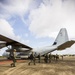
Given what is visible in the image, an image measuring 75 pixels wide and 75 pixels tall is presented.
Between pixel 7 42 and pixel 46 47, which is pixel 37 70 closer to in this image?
pixel 7 42

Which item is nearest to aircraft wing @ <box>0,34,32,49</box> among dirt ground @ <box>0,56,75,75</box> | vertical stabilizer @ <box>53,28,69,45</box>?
vertical stabilizer @ <box>53,28,69,45</box>

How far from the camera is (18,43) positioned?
32.9m

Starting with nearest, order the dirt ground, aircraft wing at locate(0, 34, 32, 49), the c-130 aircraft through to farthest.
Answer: the dirt ground < aircraft wing at locate(0, 34, 32, 49) < the c-130 aircraft

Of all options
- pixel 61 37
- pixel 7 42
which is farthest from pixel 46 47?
pixel 7 42

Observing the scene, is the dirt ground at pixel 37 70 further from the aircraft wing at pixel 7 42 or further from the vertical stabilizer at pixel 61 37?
the vertical stabilizer at pixel 61 37

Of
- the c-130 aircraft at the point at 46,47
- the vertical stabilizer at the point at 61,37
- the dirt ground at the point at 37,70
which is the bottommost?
the dirt ground at the point at 37,70

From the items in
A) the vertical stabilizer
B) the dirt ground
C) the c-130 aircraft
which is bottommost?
the dirt ground

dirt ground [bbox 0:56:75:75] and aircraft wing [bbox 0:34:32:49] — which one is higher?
aircraft wing [bbox 0:34:32:49]

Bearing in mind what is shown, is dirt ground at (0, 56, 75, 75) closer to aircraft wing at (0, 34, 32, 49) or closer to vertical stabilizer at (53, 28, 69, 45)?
aircraft wing at (0, 34, 32, 49)

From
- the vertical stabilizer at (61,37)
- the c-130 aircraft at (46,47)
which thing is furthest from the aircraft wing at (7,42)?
the vertical stabilizer at (61,37)

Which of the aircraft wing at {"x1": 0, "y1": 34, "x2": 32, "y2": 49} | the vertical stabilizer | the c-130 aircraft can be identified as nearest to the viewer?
the aircraft wing at {"x1": 0, "y1": 34, "x2": 32, "y2": 49}

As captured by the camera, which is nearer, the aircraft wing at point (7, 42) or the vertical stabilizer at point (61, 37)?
the aircraft wing at point (7, 42)

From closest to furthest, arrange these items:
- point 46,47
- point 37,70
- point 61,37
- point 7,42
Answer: point 37,70
point 7,42
point 46,47
point 61,37

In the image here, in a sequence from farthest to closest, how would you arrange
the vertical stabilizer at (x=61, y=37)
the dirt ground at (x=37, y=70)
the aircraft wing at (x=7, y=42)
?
the vertical stabilizer at (x=61, y=37), the aircraft wing at (x=7, y=42), the dirt ground at (x=37, y=70)
